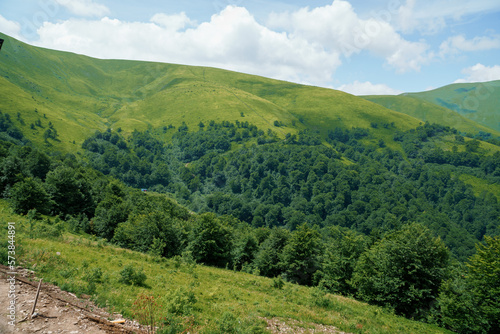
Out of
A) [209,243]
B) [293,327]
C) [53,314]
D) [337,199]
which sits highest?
[53,314]

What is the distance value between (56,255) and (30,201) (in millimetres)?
32284

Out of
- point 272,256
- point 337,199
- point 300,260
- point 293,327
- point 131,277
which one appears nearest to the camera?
point 293,327

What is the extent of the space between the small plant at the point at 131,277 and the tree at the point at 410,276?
25740mm

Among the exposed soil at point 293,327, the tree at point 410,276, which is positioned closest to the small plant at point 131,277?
the exposed soil at point 293,327

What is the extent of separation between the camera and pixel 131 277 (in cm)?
1770

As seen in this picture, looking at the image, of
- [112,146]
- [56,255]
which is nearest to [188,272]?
[56,255]

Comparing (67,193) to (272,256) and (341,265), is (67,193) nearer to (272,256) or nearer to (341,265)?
(272,256)

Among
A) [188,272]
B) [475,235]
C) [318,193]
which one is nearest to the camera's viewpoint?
[188,272]

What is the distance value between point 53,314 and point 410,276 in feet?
108

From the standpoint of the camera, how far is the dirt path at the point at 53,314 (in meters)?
10.2

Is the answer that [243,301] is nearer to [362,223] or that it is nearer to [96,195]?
[96,195]

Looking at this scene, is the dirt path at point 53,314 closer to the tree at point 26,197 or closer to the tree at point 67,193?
the tree at point 26,197

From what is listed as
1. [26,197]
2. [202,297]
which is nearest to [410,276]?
[202,297]

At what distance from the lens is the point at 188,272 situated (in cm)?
2677
